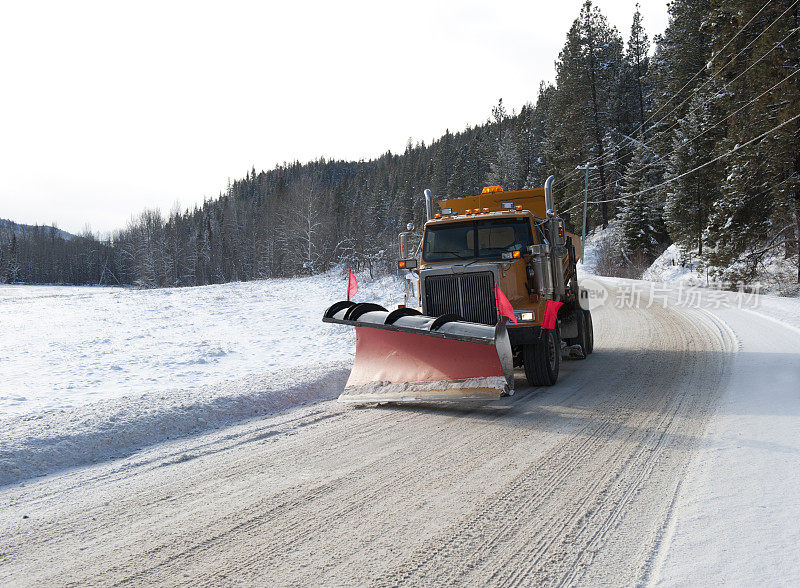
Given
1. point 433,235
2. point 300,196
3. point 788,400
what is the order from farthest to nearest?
point 300,196
point 433,235
point 788,400

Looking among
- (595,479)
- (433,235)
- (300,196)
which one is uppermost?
(300,196)

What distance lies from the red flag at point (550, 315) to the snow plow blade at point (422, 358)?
144 centimetres

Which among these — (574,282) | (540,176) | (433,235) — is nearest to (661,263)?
(540,176)

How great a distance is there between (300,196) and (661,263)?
1449 inches

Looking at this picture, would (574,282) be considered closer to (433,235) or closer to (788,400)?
(433,235)

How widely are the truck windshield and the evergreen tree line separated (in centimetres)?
1809

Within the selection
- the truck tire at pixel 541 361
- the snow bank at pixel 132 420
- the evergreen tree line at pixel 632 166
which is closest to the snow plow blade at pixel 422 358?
the snow bank at pixel 132 420

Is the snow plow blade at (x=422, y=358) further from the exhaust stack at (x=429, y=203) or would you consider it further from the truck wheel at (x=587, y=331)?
the truck wheel at (x=587, y=331)

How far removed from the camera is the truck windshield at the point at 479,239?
8.08 m

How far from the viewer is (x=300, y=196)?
5891cm

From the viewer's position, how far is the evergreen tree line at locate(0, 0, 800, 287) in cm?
2241

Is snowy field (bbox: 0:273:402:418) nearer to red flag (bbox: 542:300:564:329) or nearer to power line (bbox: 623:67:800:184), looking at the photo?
red flag (bbox: 542:300:564:329)

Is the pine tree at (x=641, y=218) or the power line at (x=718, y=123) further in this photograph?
the pine tree at (x=641, y=218)

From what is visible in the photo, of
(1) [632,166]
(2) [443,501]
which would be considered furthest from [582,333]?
(1) [632,166]
